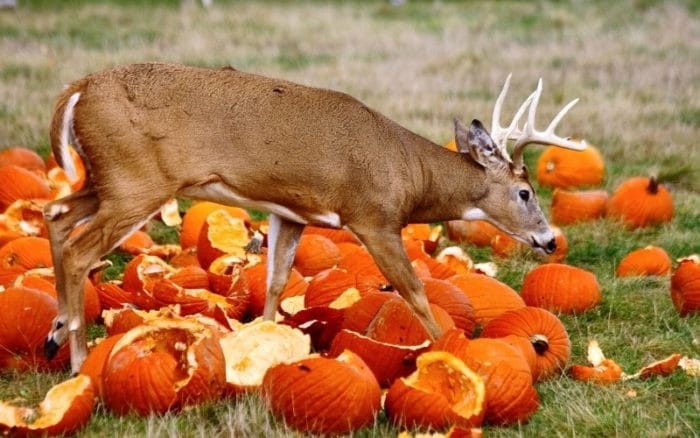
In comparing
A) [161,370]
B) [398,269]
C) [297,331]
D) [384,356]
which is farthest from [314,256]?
[161,370]

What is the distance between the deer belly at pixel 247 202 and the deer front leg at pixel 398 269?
6.0 inches

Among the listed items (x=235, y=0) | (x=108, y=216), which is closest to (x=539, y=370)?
(x=108, y=216)

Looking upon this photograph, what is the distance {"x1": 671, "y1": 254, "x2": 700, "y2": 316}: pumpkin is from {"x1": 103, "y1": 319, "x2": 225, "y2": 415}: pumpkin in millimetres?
2685

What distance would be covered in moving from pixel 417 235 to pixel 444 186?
1.34m

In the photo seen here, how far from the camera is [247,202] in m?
5.22

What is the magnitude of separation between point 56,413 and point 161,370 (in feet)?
1.39

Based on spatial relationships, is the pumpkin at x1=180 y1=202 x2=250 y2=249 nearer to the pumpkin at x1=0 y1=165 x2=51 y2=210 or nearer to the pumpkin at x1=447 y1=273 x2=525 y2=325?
the pumpkin at x1=0 y1=165 x2=51 y2=210

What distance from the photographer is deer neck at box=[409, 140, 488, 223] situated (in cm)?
573

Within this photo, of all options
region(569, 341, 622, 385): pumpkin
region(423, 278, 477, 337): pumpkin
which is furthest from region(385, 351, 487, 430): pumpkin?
region(423, 278, 477, 337): pumpkin

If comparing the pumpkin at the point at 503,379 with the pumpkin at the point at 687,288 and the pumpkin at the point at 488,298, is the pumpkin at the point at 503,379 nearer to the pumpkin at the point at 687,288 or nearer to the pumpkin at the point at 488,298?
the pumpkin at the point at 488,298

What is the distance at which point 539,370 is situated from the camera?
16.4 ft

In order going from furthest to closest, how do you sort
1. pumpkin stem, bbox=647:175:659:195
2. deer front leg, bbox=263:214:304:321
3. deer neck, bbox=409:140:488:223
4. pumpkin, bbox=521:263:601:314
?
pumpkin stem, bbox=647:175:659:195 < pumpkin, bbox=521:263:601:314 < deer neck, bbox=409:140:488:223 < deer front leg, bbox=263:214:304:321

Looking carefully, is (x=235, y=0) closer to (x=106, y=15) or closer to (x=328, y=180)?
(x=106, y=15)

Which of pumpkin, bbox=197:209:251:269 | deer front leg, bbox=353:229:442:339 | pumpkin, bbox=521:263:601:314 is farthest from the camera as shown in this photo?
pumpkin, bbox=197:209:251:269
